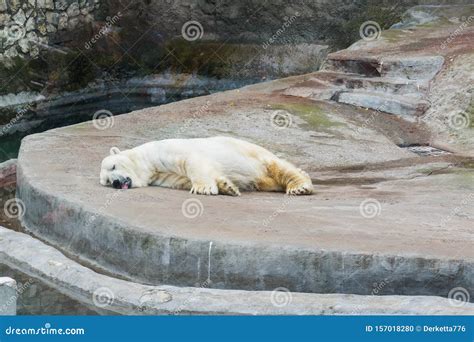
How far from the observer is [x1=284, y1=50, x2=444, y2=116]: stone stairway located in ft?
42.3

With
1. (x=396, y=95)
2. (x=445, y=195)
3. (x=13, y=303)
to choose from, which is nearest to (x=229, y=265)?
(x=13, y=303)

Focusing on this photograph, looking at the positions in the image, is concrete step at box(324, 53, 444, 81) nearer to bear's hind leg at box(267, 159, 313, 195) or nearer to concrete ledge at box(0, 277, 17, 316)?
bear's hind leg at box(267, 159, 313, 195)

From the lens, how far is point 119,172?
8.83 m

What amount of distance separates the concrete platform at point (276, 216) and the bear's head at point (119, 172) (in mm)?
108

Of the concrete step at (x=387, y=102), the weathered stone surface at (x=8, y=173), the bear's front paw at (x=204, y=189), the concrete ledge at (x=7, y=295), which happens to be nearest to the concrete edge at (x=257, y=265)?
the bear's front paw at (x=204, y=189)

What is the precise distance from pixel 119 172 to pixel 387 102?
199 inches

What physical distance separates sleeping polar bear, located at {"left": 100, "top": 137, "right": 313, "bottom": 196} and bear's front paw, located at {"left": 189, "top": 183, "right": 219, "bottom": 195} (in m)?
0.01

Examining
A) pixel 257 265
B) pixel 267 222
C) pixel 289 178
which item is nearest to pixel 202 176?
pixel 289 178

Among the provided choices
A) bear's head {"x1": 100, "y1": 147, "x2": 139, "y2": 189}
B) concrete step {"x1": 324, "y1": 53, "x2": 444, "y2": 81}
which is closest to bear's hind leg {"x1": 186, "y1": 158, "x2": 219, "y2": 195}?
bear's head {"x1": 100, "y1": 147, "x2": 139, "y2": 189}

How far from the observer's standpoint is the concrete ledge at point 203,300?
6328 mm

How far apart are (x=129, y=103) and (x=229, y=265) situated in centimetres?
1137

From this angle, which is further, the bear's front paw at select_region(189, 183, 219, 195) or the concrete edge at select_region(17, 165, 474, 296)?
the bear's front paw at select_region(189, 183, 219, 195)

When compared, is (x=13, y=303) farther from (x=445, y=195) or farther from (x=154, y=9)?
(x=154, y=9)

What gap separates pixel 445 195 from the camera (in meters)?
8.79
